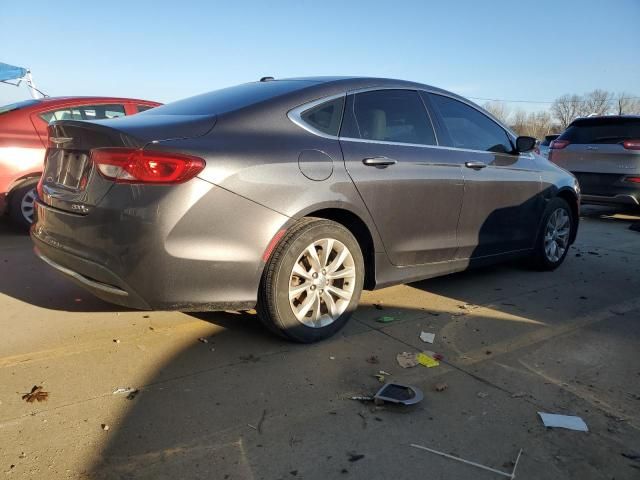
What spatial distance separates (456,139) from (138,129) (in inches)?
101

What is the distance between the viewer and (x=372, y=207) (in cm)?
364

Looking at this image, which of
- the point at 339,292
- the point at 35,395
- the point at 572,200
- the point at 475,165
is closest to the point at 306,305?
the point at 339,292

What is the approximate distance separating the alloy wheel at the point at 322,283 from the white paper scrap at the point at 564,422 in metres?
1.41

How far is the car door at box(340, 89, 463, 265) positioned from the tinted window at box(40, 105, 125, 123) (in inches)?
162

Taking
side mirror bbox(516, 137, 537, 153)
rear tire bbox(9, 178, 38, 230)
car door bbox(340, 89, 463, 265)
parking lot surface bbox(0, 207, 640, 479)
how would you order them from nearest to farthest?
1. parking lot surface bbox(0, 207, 640, 479)
2. car door bbox(340, 89, 463, 265)
3. side mirror bbox(516, 137, 537, 153)
4. rear tire bbox(9, 178, 38, 230)

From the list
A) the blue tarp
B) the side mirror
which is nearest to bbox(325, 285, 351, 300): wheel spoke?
the side mirror

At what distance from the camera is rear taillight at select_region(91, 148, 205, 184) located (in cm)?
284

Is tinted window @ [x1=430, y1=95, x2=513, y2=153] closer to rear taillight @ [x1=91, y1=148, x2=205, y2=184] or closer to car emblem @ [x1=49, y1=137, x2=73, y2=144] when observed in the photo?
rear taillight @ [x1=91, y1=148, x2=205, y2=184]

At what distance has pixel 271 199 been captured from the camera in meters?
3.11

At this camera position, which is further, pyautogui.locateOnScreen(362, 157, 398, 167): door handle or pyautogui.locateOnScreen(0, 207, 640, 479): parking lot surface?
pyautogui.locateOnScreen(362, 157, 398, 167): door handle

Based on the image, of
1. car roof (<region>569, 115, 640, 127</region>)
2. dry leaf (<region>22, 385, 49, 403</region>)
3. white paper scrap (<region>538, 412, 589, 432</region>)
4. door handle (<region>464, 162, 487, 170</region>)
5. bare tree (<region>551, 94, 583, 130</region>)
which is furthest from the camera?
bare tree (<region>551, 94, 583, 130</region>)

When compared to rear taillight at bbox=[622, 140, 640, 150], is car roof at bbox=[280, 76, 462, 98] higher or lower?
higher

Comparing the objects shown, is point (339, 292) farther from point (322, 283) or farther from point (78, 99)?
point (78, 99)

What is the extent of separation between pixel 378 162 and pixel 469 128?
4.57 ft
